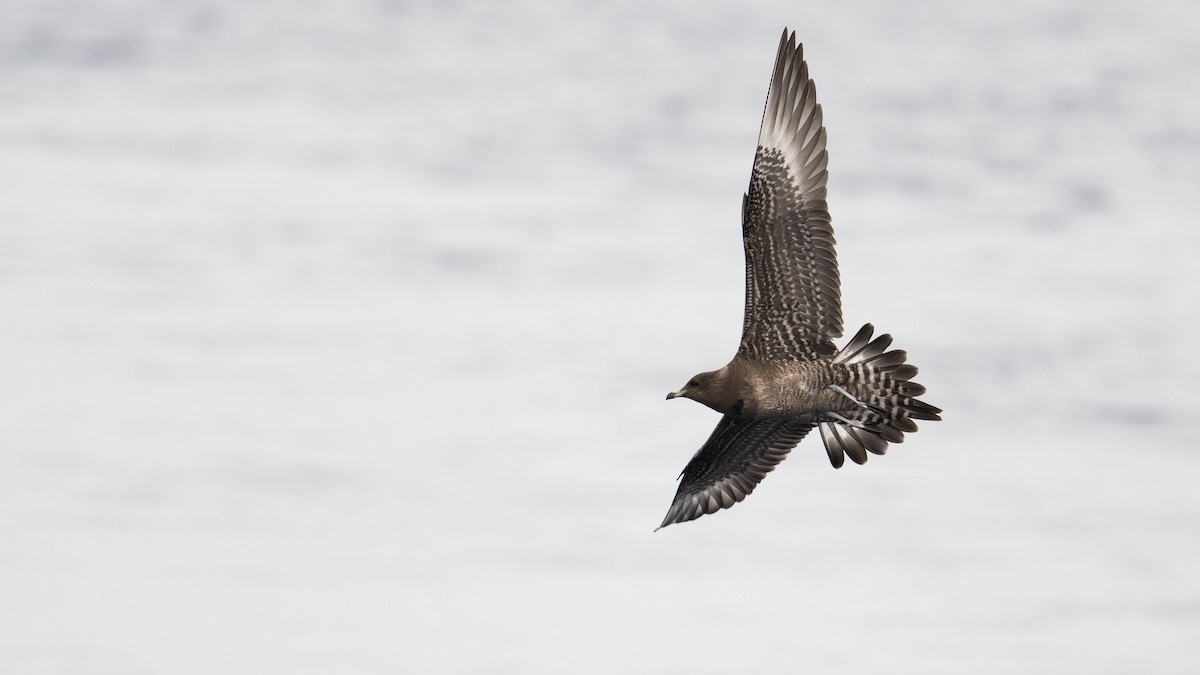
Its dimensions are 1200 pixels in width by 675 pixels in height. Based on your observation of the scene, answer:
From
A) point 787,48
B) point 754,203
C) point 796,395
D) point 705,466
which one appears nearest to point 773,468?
point 705,466

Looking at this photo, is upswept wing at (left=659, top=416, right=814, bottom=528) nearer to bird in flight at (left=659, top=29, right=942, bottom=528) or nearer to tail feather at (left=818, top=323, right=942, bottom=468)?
bird in flight at (left=659, top=29, right=942, bottom=528)

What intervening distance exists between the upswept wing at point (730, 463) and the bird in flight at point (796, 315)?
892 millimetres

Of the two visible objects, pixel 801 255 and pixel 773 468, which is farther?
pixel 773 468

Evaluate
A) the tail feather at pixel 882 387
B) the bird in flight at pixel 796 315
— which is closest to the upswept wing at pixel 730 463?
the bird in flight at pixel 796 315

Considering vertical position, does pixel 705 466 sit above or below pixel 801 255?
below

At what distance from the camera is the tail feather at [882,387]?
47.7 ft

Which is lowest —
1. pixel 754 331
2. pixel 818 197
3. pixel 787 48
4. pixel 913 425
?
pixel 913 425

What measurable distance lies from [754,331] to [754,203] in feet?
3.82

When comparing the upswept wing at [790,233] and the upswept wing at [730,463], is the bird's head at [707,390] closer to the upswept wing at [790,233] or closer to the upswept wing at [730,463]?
the upswept wing at [790,233]

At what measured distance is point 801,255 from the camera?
15000 millimetres

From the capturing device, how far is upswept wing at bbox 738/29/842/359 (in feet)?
49.2

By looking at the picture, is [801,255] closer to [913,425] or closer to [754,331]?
[754,331]

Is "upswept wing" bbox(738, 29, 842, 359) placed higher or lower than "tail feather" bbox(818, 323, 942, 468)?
higher

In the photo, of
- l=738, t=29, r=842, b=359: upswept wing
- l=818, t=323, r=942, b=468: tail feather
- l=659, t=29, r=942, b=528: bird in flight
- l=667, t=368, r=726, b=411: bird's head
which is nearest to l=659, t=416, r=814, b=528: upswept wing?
l=659, t=29, r=942, b=528: bird in flight
